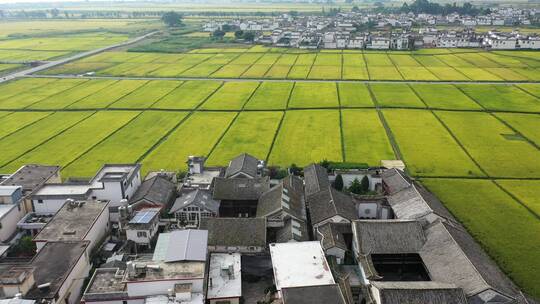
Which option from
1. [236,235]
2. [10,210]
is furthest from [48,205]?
[236,235]

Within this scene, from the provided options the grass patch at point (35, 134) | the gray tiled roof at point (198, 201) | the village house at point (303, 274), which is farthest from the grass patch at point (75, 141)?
the village house at point (303, 274)

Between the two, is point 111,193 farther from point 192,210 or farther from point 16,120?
point 16,120

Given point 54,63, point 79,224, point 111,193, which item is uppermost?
point 54,63

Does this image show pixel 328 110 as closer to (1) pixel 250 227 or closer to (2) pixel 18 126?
(1) pixel 250 227

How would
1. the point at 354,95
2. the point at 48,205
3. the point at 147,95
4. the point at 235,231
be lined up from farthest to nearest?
the point at 147,95
the point at 354,95
the point at 48,205
the point at 235,231

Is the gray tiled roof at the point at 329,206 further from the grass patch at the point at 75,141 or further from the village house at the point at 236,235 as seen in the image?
the grass patch at the point at 75,141

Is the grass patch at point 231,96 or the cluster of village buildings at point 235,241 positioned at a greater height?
the grass patch at point 231,96

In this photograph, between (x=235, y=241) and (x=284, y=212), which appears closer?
(x=235, y=241)
